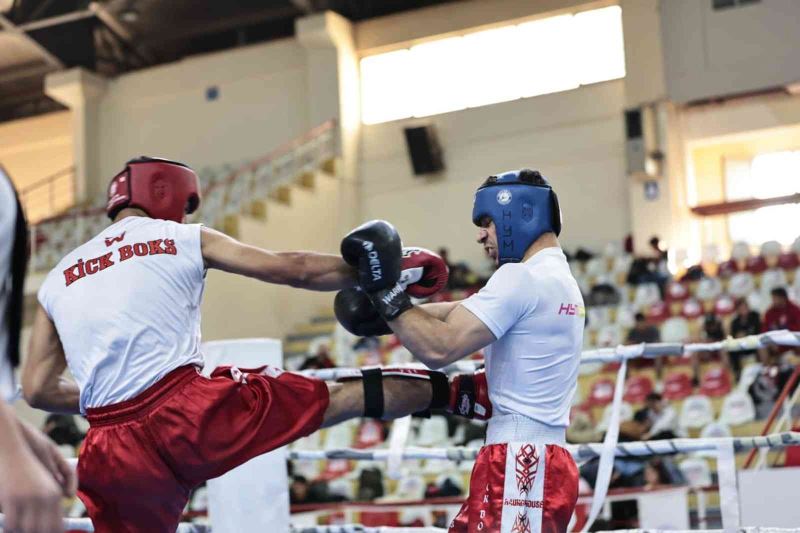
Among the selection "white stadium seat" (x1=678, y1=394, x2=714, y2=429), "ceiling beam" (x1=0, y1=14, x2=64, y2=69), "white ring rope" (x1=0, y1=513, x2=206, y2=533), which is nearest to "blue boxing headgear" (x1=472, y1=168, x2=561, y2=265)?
"white ring rope" (x1=0, y1=513, x2=206, y2=533)

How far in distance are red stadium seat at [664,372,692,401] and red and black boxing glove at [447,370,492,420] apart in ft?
20.6

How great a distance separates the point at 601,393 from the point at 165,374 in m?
7.06

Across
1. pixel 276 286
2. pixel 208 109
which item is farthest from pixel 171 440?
pixel 208 109

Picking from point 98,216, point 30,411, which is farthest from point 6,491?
point 98,216

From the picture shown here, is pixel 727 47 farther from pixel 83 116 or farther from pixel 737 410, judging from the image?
pixel 83 116

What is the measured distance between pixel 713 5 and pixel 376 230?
1059cm

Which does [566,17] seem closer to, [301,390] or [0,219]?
[301,390]

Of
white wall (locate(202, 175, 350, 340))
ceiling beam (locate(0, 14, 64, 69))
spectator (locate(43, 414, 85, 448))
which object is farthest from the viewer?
ceiling beam (locate(0, 14, 64, 69))

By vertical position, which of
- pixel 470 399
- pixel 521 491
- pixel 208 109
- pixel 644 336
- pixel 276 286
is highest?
pixel 208 109

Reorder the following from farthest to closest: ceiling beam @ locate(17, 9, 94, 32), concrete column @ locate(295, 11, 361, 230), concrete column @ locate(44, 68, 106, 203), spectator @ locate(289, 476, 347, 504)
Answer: concrete column @ locate(44, 68, 106, 203)
ceiling beam @ locate(17, 9, 94, 32)
concrete column @ locate(295, 11, 361, 230)
spectator @ locate(289, 476, 347, 504)

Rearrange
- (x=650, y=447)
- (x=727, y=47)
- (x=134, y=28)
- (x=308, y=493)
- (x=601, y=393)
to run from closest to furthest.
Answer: (x=650, y=447)
(x=308, y=493)
(x=601, y=393)
(x=727, y=47)
(x=134, y=28)

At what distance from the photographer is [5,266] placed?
4.79ft

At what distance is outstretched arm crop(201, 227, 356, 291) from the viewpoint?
266cm

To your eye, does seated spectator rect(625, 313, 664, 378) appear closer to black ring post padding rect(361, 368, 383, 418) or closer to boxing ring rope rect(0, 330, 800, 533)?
boxing ring rope rect(0, 330, 800, 533)
